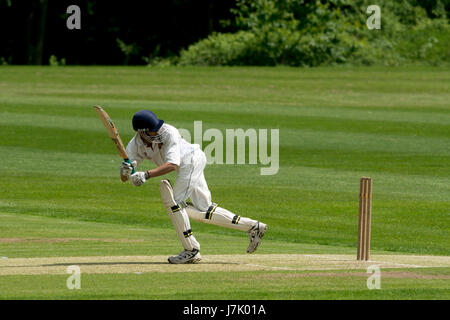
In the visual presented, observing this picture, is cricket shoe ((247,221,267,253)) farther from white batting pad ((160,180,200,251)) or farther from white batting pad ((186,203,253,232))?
white batting pad ((160,180,200,251))

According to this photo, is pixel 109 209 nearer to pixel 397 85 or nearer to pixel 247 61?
pixel 397 85

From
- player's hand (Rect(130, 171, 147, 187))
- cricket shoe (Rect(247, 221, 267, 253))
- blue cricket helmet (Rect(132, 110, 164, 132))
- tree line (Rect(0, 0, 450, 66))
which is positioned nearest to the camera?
player's hand (Rect(130, 171, 147, 187))

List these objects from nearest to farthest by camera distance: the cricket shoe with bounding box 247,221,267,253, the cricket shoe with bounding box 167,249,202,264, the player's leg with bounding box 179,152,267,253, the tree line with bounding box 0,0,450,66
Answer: the cricket shoe with bounding box 167,249,202,264 < the player's leg with bounding box 179,152,267,253 < the cricket shoe with bounding box 247,221,267,253 < the tree line with bounding box 0,0,450,66

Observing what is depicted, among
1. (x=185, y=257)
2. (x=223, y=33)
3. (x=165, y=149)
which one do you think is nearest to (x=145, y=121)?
(x=165, y=149)

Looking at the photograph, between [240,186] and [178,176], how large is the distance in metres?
10.0

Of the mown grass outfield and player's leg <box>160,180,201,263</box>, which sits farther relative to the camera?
player's leg <box>160,180,201,263</box>

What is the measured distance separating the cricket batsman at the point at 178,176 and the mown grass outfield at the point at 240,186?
0.37m

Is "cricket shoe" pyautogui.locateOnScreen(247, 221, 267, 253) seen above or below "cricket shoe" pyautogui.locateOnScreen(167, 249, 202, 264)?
above

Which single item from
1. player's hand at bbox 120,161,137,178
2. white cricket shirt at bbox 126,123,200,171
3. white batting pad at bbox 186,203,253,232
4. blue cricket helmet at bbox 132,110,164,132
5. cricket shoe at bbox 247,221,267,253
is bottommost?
cricket shoe at bbox 247,221,267,253

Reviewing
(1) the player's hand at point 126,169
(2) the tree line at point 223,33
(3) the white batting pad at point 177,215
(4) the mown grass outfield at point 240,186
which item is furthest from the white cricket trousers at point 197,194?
(2) the tree line at point 223,33

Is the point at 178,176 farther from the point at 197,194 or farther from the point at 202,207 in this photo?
the point at 202,207

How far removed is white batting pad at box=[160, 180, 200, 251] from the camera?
10930 mm

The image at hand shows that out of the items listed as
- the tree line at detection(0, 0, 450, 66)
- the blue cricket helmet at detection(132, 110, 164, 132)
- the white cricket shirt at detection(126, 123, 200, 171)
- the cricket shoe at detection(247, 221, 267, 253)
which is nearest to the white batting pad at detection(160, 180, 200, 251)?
the white cricket shirt at detection(126, 123, 200, 171)

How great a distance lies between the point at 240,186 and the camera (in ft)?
69.8
